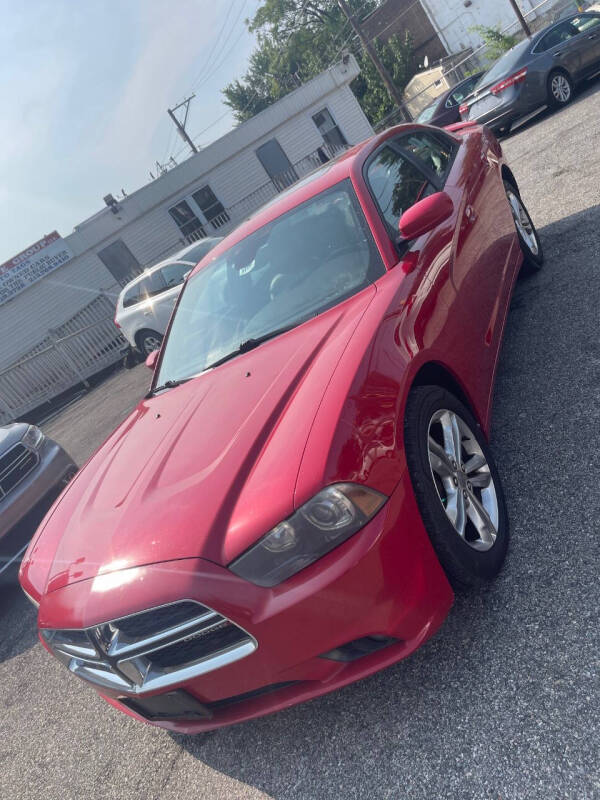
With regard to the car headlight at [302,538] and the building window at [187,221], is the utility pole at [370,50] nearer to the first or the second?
the building window at [187,221]

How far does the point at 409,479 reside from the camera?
6.70ft

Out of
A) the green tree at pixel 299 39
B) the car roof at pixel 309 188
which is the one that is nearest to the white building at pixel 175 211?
the car roof at pixel 309 188

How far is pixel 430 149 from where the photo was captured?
4074 millimetres

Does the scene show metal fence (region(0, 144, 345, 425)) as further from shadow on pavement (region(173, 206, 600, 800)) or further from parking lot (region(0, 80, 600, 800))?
shadow on pavement (region(173, 206, 600, 800))

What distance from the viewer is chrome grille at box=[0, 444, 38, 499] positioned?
485 cm

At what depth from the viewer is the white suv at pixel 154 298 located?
10.2m

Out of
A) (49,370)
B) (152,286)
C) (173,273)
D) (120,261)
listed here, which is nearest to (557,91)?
(173,273)

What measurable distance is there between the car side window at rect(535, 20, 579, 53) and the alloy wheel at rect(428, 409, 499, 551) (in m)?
10.6

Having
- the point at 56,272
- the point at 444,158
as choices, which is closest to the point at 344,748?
the point at 444,158

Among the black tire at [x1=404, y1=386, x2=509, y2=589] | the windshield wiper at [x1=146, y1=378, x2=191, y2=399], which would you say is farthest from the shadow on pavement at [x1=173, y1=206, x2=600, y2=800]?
the windshield wiper at [x1=146, y1=378, x2=191, y2=399]

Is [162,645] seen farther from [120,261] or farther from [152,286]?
[120,261]

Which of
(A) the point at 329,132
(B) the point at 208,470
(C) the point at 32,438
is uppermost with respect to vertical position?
(A) the point at 329,132

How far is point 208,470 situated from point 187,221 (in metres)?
21.4

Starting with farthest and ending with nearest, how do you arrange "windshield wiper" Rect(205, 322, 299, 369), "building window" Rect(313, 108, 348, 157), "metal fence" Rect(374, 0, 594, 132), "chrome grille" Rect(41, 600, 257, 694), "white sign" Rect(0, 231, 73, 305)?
1. "metal fence" Rect(374, 0, 594, 132)
2. "building window" Rect(313, 108, 348, 157)
3. "white sign" Rect(0, 231, 73, 305)
4. "windshield wiper" Rect(205, 322, 299, 369)
5. "chrome grille" Rect(41, 600, 257, 694)
